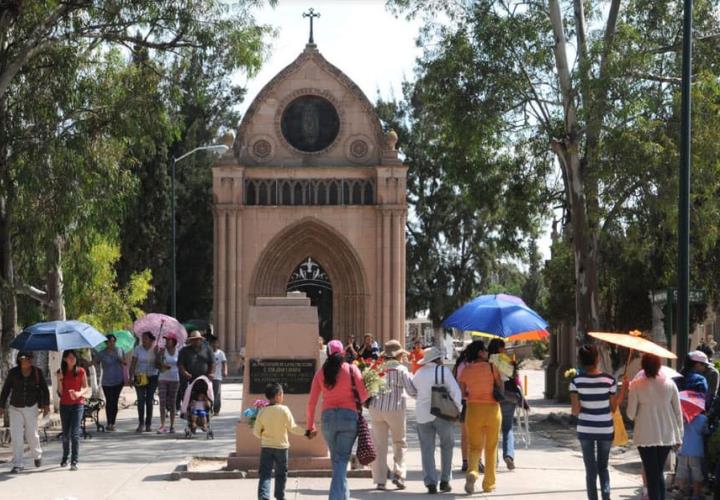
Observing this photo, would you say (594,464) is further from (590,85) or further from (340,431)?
(590,85)

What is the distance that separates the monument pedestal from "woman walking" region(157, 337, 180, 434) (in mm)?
6486

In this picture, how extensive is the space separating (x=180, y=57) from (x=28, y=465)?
8526 millimetres

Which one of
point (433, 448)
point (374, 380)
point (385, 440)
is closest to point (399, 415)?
point (385, 440)

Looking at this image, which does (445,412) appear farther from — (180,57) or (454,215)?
(454,215)

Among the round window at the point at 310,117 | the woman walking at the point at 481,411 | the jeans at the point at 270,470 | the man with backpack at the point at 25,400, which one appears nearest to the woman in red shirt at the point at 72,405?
the man with backpack at the point at 25,400

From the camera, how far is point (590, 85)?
23.7 meters

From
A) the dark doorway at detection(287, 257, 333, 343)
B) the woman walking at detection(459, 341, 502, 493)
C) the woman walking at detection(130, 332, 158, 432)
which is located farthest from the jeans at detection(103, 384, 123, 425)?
the dark doorway at detection(287, 257, 333, 343)

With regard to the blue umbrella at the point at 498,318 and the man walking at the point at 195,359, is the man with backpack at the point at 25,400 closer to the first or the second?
the man walking at the point at 195,359

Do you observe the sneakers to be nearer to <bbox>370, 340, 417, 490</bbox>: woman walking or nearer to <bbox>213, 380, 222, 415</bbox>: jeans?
<bbox>370, 340, 417, 490</bbox>: woman walking

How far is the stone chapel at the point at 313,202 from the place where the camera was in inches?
1831

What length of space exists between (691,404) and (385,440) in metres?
3.49

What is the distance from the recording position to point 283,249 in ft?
156

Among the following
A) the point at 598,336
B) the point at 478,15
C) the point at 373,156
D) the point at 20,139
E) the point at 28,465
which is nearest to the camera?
the point at 598,336

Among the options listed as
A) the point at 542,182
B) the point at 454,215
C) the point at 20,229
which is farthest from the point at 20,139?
the point at 454,215
